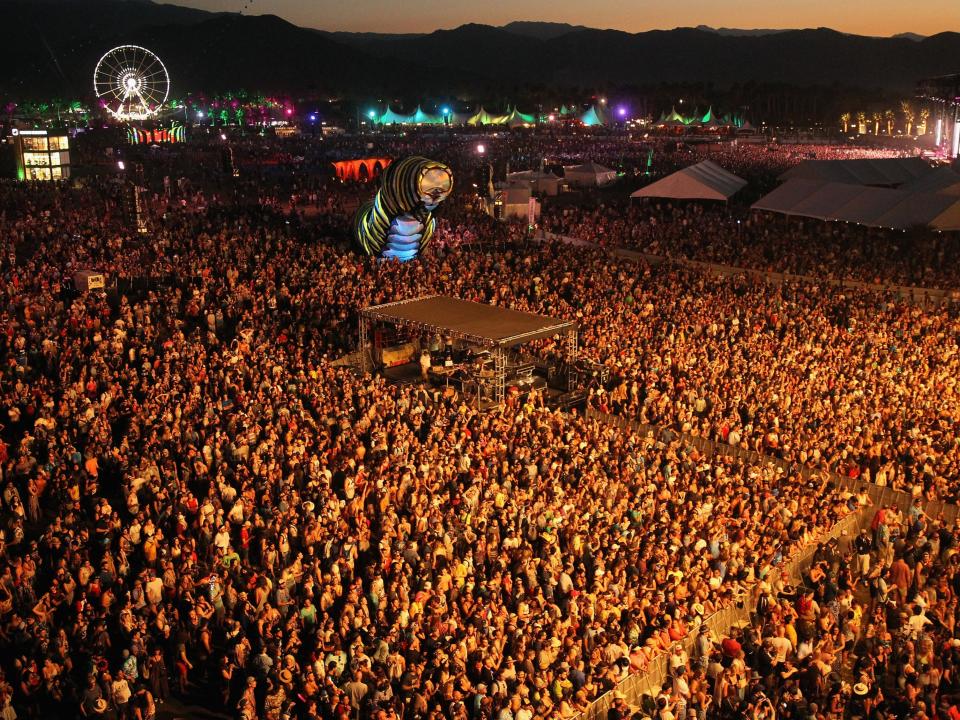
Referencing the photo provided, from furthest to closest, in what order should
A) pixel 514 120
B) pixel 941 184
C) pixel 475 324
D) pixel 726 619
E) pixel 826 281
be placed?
pixel 514 120
pixel 941 184
pixel 826 281
pixel 475 324
pixel 726 619

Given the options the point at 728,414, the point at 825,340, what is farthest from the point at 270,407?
the point at 825,340

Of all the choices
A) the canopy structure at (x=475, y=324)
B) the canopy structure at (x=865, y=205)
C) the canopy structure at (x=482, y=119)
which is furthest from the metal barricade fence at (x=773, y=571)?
the canopy structure at (x=482, y=119)

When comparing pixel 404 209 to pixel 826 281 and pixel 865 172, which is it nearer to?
pixel 826 281

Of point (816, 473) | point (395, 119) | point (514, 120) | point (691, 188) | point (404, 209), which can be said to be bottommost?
point (816, 473)

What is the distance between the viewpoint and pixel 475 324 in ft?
57.6

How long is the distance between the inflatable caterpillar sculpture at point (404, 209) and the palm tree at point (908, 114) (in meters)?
114

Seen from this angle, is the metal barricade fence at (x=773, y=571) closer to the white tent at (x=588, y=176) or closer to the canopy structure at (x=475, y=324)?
the canopy structure at (x=475, y=324)

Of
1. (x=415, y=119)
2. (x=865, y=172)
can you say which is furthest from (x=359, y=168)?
(x=415, y=119)

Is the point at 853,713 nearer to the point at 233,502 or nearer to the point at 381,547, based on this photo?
the point at 381,547

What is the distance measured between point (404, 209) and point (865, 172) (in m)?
24.7

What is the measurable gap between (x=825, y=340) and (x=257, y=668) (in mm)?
13887

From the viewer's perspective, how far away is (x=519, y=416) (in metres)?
14.4

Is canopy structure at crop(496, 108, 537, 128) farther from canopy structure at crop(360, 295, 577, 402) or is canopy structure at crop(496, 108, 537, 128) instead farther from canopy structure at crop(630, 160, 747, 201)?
canopy structure at crop(360, 295, 577, 402)

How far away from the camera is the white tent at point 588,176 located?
47688mm
